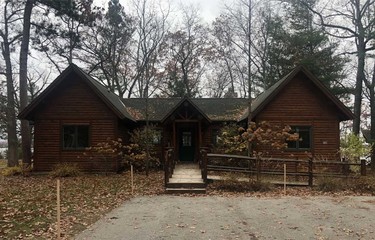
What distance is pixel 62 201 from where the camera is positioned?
11.7 meters

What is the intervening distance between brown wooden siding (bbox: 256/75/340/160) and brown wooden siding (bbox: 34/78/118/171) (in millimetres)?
8773

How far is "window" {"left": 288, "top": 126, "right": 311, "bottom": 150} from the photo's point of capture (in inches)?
800

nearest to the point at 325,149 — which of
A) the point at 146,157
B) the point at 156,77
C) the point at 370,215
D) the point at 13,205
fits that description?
the point at 146,157

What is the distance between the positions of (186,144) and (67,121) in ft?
25.7

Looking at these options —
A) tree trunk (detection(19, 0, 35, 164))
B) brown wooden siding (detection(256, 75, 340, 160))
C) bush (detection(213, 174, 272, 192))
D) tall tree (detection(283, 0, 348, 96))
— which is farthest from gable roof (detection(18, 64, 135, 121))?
tall tree (detection(283, 0, 348, 96))

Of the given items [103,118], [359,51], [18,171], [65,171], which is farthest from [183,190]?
[359,51]

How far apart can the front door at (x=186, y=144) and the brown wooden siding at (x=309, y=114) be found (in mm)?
5507

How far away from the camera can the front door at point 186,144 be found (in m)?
24.2

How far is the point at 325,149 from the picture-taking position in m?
20.4

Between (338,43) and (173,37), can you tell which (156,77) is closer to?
(173,37)

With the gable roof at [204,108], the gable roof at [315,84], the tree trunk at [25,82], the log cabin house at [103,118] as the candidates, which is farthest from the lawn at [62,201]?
the gable roof at [315,84]

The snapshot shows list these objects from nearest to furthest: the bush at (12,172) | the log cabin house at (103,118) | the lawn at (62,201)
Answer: the lawn at (62,201) < the bush at (12,172) < the log cabin house at (103,118)

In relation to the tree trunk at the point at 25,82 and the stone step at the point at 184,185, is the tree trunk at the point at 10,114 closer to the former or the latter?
the tree trunk at the point at 25,82

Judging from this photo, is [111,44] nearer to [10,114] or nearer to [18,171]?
[10,114]
